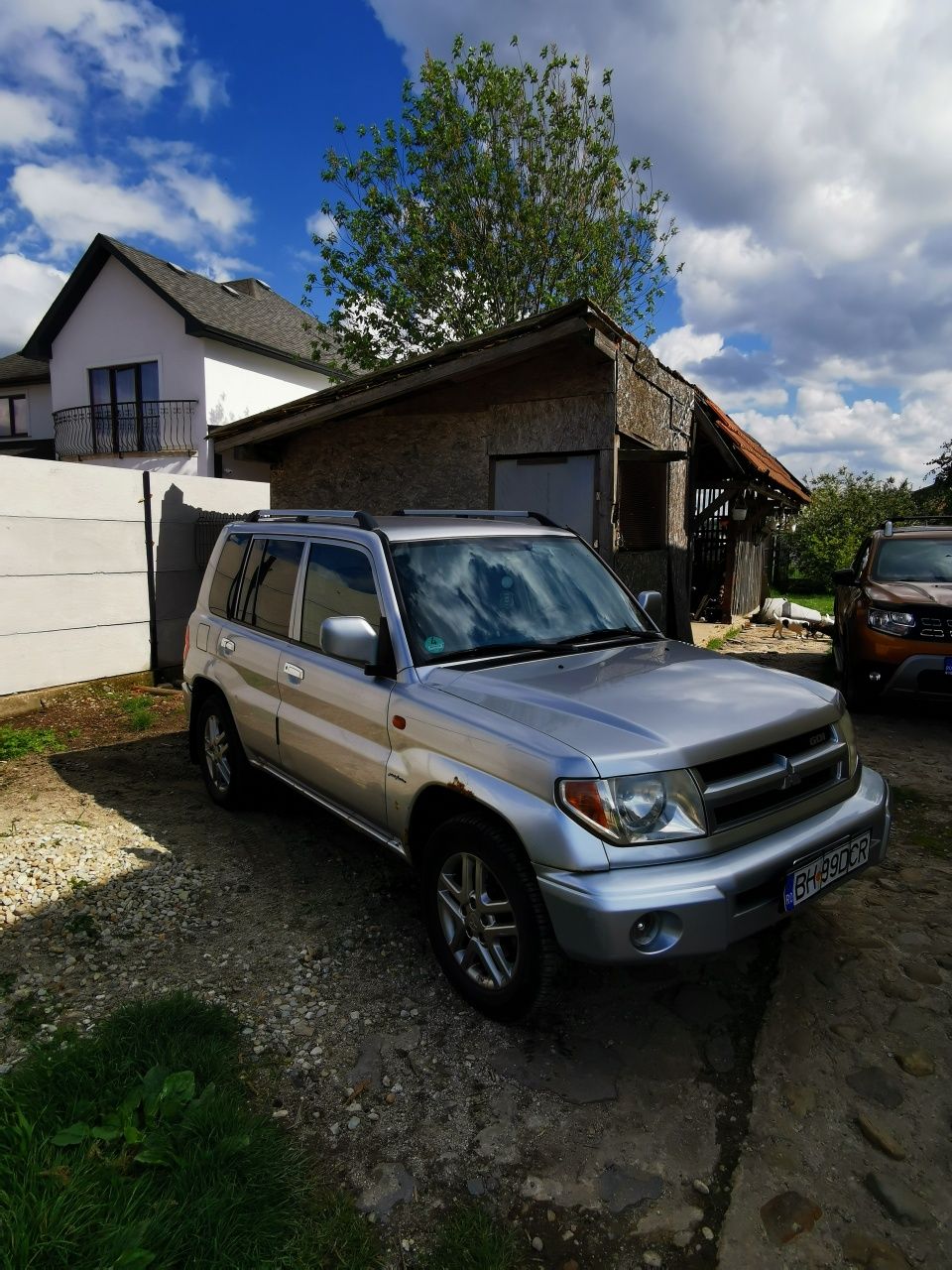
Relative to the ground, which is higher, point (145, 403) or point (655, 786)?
point (145, 403)

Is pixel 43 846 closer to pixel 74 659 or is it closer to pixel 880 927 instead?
pixel 74 659

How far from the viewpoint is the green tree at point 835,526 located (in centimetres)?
2181

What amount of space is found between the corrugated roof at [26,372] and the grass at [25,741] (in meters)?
22.8

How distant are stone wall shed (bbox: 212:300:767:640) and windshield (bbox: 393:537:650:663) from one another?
473 cm

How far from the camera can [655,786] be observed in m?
2.51

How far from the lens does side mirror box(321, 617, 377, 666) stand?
3.16 meters

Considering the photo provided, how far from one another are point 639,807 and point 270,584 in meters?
2.77

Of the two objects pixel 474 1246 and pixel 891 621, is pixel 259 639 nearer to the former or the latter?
pixel 474 1246

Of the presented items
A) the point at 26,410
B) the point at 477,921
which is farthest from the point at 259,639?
the point at 26,410

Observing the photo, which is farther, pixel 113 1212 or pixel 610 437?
pixel 610 437

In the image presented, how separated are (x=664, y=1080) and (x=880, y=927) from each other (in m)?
1.57

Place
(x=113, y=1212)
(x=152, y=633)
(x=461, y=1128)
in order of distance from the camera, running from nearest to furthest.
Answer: (x=113, y=1212) → (x=461, y=1128) → (x=152, y=633)

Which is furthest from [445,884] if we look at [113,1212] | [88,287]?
[88,287]

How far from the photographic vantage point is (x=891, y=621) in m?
6.95
